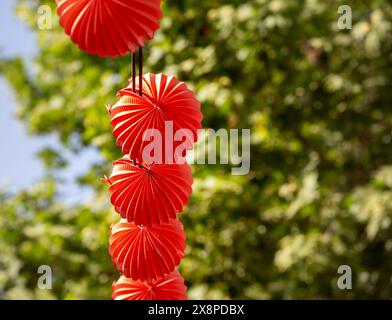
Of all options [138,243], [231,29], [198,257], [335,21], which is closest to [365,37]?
[335,21]

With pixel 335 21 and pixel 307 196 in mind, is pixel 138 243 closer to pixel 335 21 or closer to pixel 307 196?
pixel 307 196

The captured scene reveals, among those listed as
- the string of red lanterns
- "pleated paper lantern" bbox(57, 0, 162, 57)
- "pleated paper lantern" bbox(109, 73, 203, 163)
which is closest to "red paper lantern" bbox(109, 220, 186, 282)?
the string of red lanterns

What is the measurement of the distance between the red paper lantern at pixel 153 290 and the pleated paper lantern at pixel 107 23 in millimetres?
543

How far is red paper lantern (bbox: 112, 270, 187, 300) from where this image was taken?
1.56 m

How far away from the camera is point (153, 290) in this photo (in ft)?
5.13

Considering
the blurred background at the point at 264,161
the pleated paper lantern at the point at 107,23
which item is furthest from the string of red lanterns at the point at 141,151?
the blurred background at the point at 264,161

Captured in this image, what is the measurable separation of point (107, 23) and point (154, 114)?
0.21 metres

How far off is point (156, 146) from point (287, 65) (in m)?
2.78

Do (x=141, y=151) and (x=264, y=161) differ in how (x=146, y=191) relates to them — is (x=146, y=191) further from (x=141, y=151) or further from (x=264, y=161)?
(x=264, y=161)

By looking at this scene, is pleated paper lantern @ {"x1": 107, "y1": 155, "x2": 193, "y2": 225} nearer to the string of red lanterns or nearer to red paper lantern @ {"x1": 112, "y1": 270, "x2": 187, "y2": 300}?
the string of red lanterns

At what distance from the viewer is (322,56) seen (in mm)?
4254

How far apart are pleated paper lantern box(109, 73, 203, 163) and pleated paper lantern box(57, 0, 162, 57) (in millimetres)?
123

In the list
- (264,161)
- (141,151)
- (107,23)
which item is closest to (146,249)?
(141,151)

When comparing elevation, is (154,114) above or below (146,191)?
above
